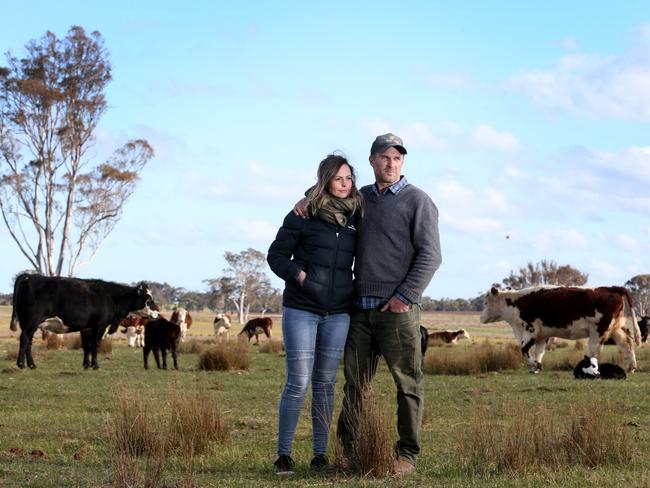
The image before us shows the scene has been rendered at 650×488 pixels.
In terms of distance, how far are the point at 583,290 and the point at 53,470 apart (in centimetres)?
1430

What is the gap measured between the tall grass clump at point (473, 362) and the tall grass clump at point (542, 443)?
1127 centimetres

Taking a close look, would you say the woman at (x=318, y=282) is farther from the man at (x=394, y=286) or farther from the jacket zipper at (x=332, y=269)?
the man at (x=394, y=286)

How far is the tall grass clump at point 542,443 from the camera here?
669cm

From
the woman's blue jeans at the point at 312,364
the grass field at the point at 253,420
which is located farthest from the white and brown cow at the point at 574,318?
the woman's blue jeans at the point at 312,364

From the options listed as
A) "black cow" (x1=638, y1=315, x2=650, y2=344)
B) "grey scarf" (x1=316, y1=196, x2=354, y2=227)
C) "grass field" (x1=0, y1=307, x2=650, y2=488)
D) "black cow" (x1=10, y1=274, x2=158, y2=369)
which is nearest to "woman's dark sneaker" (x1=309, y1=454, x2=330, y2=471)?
"grass field" (x1=0, y1=307, x2=650, y2=488)

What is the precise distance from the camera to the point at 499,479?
6305 mm

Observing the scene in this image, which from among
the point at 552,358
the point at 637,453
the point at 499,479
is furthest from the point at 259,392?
the point at 552,358

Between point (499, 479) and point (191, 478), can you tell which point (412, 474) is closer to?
point (499, 479)

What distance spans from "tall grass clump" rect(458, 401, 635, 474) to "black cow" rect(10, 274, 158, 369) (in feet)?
44.6

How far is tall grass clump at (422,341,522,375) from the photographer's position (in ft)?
61.3

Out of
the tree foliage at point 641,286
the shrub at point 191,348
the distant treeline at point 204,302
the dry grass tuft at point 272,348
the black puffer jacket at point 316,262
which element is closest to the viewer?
the black puffer jacket at point 316,262

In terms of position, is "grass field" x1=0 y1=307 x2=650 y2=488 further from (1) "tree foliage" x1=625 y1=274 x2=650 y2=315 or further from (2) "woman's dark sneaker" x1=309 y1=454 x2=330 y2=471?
(1) "tree foliage" x1=625 y1=274 x2=650 y2=315

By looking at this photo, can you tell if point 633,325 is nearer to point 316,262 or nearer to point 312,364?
point 312,364

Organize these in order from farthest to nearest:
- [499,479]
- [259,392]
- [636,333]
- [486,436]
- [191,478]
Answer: [636,333], [259,392], [486,436], [499,479], [191,478]
